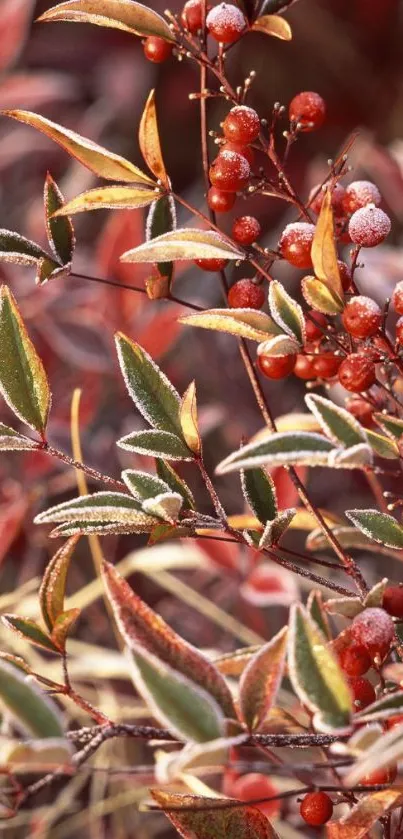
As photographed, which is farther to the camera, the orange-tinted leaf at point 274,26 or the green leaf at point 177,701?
the orange-tinted leaf at point 274,26

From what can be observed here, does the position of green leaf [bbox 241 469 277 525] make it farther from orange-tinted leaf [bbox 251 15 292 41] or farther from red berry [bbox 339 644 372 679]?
orange-tinted leaf [bbox 251 15 292 41]

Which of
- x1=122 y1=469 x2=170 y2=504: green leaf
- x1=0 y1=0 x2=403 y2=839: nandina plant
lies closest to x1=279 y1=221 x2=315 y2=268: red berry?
x1=0 y1=0 x2=403 y2=839: nandina plant

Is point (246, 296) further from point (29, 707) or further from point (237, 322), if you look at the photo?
point (29, 707)

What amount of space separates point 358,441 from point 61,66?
132 cm

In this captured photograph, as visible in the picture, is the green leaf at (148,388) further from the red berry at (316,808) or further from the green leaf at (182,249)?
the red berry at (316,808)

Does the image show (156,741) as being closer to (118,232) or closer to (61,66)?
(118,232)

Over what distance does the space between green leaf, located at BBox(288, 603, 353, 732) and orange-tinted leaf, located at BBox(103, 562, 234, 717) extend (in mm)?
26

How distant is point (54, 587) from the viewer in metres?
0.35

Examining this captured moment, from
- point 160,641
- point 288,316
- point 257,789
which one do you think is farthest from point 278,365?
point 257,789

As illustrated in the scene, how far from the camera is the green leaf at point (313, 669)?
25cm

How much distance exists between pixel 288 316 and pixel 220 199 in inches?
2.6

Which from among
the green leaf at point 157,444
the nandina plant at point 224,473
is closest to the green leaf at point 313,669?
the nandina plant at point 224,473

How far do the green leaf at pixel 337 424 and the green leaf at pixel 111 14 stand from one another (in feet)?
0.54

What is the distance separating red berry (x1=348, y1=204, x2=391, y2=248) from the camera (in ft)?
1.06
